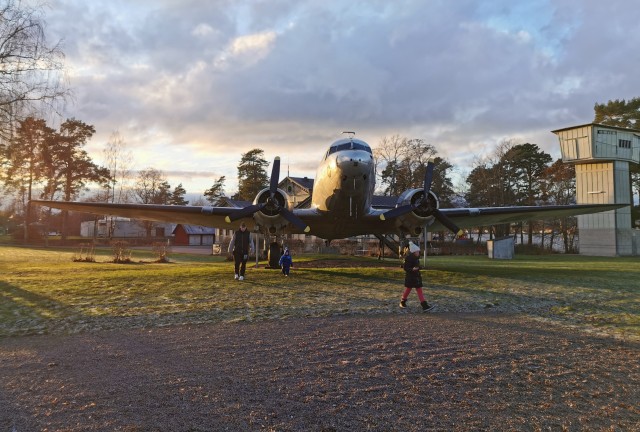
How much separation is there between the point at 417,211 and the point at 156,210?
11.5 m

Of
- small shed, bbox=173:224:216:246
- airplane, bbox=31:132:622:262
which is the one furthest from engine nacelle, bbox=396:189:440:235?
small shed, bbox=173:224:216:246

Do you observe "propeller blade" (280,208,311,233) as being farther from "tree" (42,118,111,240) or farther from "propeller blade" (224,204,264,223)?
"tree" (42,118,111,240)

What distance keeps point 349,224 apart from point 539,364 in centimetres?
1270

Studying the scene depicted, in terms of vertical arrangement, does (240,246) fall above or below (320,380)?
above

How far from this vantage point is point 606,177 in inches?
1431

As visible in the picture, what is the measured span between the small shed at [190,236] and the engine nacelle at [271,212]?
57337 millimetres

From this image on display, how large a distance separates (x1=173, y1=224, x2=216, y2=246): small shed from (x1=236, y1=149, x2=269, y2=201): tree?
31.1 feet

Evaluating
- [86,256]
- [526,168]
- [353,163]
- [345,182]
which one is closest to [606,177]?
[526,168]

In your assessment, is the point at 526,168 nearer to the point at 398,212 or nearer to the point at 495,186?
the point at 495,186

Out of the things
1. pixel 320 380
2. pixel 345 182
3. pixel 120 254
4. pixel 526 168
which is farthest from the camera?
pixel 526 168

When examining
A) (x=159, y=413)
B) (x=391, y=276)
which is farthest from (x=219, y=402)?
(x=391, y=276)

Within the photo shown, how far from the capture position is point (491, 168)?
5603 centimetres

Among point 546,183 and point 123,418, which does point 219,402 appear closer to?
point 123,418

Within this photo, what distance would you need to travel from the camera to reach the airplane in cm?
1505
